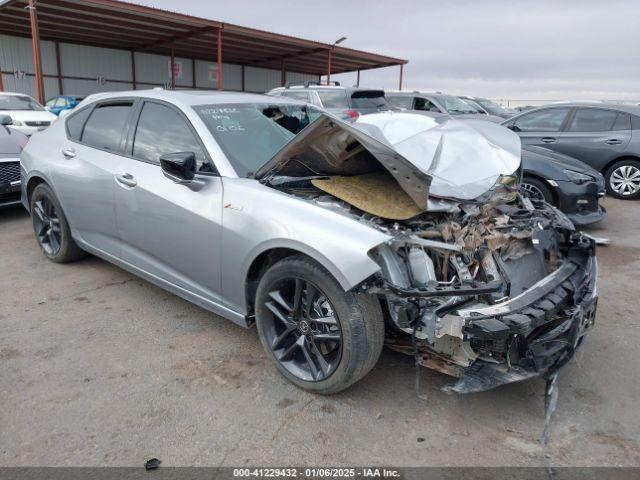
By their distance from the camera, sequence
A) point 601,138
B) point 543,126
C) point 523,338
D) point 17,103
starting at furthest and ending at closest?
point 17,103 → point 543,126 → point 601,138 → point 523,338

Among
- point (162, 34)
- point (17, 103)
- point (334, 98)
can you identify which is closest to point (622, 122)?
point (334, 98)

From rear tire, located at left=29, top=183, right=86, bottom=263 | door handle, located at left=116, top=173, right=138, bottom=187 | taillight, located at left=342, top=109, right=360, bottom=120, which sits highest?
taillight, located at left=342, top=109, right=360, bottom=120

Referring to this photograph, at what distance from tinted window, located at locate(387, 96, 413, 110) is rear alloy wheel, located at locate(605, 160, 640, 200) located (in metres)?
5.61

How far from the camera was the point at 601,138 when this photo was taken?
324 inches

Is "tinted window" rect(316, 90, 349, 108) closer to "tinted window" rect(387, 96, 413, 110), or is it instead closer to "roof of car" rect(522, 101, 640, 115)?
"tinted window" rect(387, 96, 413, 110)

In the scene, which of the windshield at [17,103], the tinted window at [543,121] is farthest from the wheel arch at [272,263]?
the windshield at [17,103]

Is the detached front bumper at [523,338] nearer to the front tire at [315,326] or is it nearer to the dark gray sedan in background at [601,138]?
the front tire at [315,326]

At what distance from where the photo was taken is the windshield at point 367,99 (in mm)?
10703

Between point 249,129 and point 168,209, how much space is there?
82 cm

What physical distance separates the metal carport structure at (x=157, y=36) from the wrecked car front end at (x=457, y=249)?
527 inches

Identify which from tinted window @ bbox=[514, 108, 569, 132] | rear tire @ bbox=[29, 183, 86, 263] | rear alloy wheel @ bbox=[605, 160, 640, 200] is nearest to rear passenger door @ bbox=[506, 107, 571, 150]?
tinted window @ bbox=[514, 108, 569, 132]

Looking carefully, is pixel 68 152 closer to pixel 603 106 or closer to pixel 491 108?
pixel 603 106

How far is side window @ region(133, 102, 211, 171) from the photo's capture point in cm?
336

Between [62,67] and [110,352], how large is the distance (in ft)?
71.7
